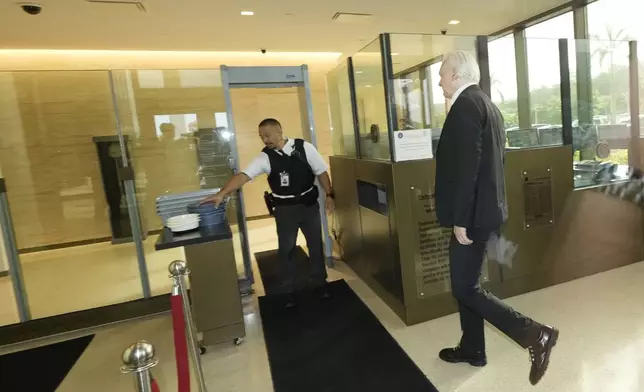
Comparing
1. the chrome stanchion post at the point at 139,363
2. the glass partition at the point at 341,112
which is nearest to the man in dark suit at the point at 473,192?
the chrome stanchion post at the point at 139,363

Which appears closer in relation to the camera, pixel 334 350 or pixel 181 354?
pixel 181 354

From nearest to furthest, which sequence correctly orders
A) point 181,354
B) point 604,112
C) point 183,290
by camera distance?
1. point 181,354
2. point 183,290
3. point 604,112

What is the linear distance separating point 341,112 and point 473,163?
2.40 meters

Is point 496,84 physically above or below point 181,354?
above

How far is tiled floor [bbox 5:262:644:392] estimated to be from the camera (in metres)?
2.02

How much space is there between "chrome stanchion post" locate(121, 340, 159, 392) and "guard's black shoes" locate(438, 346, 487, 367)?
173 cm

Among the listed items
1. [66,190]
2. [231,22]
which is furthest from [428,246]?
[66,190]

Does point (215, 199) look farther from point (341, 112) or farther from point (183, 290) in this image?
point (341, 112)

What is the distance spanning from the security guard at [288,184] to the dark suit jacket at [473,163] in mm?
1334

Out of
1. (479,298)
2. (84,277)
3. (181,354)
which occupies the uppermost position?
(181,354)

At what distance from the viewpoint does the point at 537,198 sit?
2.96 meters

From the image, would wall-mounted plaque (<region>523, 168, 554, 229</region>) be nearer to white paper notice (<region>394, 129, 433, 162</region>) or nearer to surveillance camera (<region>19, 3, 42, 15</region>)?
white paper notice (<region>394, 129, 433, 162</region>)

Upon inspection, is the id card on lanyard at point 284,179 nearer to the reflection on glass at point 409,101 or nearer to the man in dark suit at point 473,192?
the reflection on glass at point 409,101

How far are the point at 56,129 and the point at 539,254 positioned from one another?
5.45m
